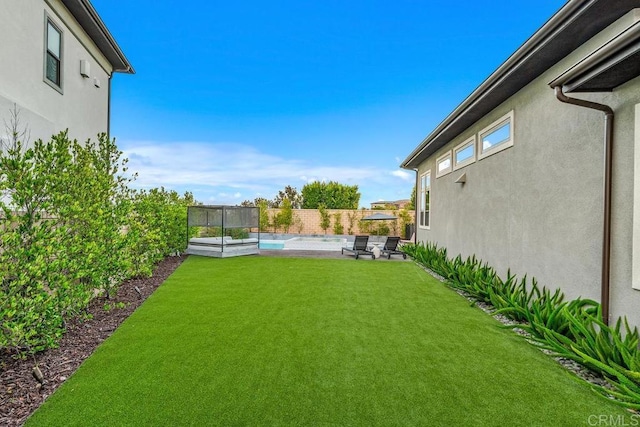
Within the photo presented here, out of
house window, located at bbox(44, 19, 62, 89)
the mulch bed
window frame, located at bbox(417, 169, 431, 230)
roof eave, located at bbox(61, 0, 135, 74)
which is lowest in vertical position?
the mulch bed

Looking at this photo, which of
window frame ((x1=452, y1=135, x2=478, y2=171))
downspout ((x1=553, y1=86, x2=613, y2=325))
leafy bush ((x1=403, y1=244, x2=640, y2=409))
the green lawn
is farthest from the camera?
window frame ((x1=452, y1=135, x2=478, y2=171))

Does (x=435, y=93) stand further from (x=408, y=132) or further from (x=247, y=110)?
(x=247, y=110)

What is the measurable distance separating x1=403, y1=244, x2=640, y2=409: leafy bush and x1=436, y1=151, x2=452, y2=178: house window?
508 centimetres

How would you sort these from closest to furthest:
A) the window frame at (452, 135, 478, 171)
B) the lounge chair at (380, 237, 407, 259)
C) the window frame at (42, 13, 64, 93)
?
1. the window frame at (42, 13, 64, 93)
2. the window frame at (452, 135, 478, 171)
3. the lounge chair at (380, 237, 407, 259)

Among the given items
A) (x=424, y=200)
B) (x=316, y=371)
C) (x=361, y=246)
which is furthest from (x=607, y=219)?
(x=424, y=200)

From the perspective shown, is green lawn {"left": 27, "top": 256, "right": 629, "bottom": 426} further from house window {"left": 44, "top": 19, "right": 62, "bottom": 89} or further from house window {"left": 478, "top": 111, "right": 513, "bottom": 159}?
house window {"left": 44, "top": 19, "right": 62, "bottom": 89}

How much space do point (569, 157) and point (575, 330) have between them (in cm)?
242

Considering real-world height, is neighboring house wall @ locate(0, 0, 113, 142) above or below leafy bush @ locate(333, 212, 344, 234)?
above

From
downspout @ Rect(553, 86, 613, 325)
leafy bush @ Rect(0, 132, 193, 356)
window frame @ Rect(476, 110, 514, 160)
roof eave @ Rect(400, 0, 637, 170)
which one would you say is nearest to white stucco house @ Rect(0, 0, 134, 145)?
leafy bush @ Rect(0, 132, 193, 356)

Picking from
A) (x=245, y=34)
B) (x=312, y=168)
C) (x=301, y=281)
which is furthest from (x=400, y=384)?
(x=312, y=168)

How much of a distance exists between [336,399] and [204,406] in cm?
119

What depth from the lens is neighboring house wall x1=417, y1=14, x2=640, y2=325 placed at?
3.73 metres

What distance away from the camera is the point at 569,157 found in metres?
4.72

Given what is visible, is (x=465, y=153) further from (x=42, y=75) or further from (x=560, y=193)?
(x=42, y=75)
